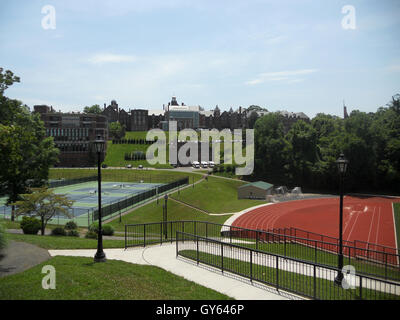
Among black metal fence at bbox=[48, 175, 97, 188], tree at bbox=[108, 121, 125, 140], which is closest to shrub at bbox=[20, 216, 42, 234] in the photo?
black metal fence at bbox=[48, 175, 97, 188]

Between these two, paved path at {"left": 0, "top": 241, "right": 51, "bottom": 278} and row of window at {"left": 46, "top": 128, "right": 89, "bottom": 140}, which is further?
row of window at {"left": 46, "top": 128, "right": 89, "bottom": 140}

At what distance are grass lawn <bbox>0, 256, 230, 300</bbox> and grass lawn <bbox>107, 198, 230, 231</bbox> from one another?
17579mm

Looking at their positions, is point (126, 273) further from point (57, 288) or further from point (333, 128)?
point (333, 128)

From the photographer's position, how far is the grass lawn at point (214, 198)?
38.9 m

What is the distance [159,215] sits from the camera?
109 ft

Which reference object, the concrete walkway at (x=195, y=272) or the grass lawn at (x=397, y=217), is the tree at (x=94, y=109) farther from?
the concrete walkway at (x=195, y=272)

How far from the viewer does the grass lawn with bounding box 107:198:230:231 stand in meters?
29.8

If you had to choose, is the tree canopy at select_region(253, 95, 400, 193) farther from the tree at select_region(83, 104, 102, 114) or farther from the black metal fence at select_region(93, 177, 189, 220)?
the tree at select_region(83, 104, 102, 114)

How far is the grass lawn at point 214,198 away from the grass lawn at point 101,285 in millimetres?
27869

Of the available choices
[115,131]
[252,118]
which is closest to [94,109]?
[115,131]

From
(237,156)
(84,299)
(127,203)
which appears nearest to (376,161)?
(237,156)

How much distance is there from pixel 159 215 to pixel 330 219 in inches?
760

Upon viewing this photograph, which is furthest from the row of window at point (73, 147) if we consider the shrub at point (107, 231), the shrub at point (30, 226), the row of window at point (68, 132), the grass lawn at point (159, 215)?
the shrub at point (30, 226)

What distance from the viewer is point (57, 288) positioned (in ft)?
25.0
